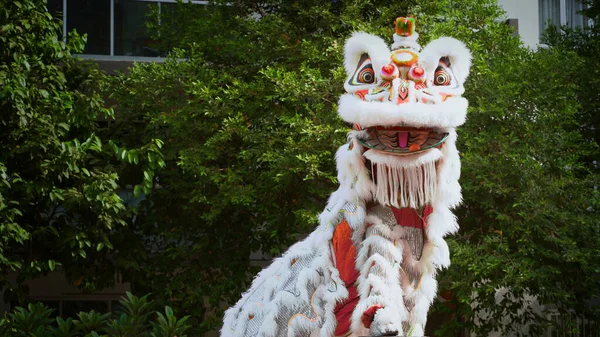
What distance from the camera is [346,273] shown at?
493cm

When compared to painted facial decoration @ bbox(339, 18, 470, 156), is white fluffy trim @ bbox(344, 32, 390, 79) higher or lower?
higher

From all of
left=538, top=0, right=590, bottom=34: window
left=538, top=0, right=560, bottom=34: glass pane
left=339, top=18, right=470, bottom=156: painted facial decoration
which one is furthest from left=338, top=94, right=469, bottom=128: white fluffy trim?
left=538, top=0, right=560, bottom=34: glass pane

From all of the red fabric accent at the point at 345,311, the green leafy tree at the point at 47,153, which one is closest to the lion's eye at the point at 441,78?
the red fabric accent at the point at 345,311

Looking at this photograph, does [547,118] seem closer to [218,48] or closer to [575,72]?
[575,72]

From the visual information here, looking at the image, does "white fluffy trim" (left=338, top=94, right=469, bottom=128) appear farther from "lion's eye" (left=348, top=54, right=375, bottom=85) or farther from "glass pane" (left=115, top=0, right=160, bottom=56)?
"glass pane" (left=115, top=0, right=160, bottom=56)

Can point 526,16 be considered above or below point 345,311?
above

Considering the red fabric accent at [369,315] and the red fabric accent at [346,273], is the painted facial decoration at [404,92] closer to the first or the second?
the red fabric accent at [346,273]

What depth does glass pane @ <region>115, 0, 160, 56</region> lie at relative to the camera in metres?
12.6

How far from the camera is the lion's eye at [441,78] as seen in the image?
498 centimetres

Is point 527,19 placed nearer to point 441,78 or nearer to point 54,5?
point 54,5

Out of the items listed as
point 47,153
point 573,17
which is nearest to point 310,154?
point 47,153

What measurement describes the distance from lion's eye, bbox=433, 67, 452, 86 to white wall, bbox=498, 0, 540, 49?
9.01 m

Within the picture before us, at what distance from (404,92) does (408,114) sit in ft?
0.47

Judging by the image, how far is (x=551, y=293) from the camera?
10.4 metres
